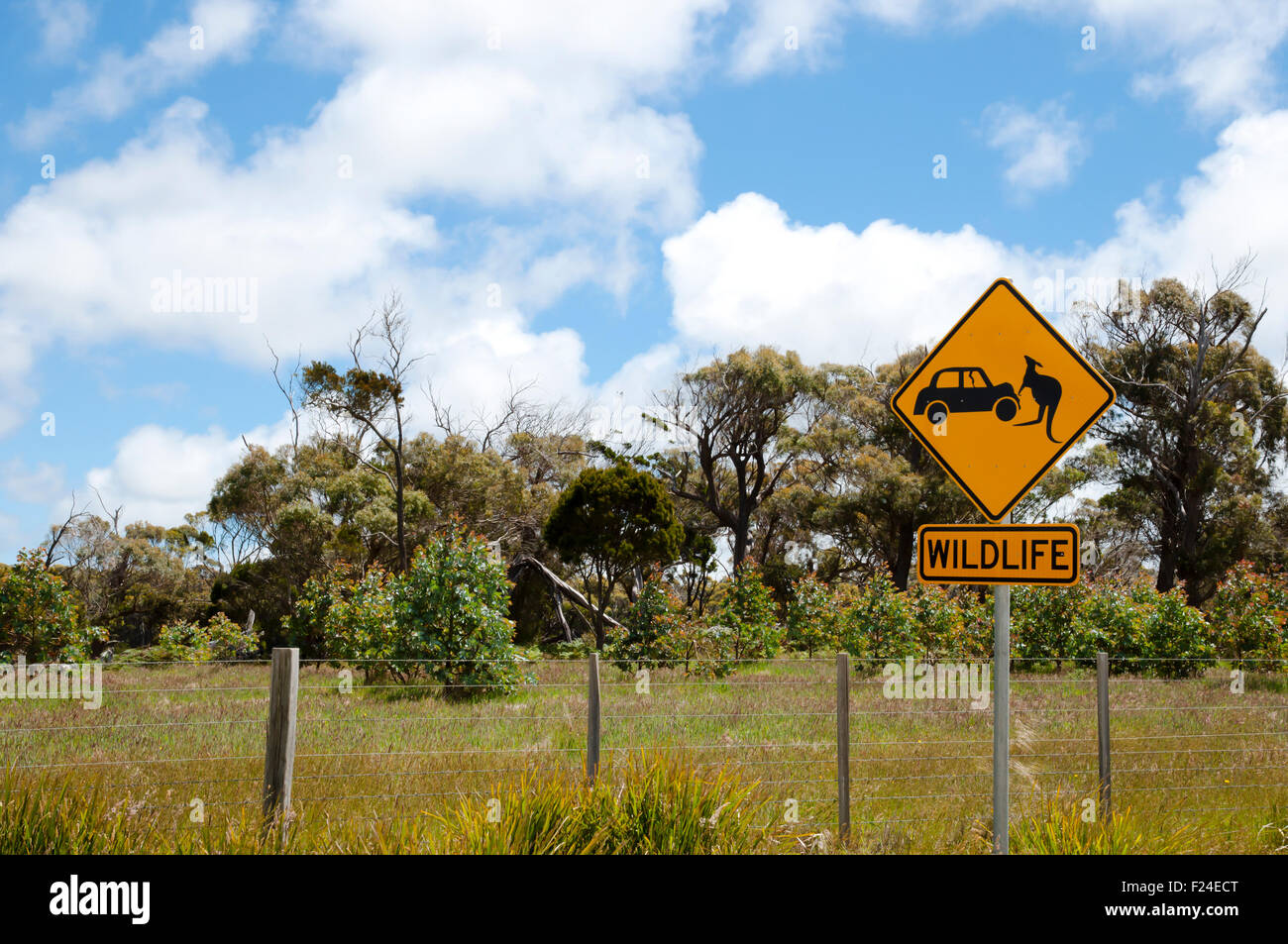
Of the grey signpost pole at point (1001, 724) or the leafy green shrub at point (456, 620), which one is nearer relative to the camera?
the grey signpost pole at point (1001, 724)

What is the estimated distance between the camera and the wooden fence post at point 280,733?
5.29 meters

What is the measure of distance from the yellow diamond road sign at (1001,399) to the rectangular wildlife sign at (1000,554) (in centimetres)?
21

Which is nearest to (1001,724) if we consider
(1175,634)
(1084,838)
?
(1084,838)

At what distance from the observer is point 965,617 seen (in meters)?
17.7

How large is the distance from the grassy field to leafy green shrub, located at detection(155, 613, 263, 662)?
691 cm

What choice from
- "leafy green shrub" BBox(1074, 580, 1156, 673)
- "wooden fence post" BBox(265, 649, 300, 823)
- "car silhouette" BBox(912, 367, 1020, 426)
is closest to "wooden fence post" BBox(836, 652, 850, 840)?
"car silhouette" BBox(912, 367, 1020, 426)

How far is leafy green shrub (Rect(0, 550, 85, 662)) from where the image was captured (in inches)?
571

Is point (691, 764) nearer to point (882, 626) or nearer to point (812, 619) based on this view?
point (882, 626)

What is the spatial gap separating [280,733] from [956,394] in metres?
4.56

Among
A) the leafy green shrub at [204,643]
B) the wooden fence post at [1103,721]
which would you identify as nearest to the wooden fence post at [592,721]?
the wooden fence post at [1103,721]

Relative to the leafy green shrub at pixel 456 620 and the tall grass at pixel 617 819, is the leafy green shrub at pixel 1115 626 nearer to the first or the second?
the leafy green shrub at pixel 456 620

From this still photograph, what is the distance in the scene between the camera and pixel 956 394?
4766mm
